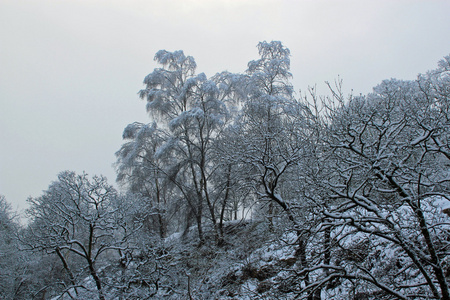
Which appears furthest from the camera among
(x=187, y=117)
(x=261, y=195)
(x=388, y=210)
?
(x=187, y=117)

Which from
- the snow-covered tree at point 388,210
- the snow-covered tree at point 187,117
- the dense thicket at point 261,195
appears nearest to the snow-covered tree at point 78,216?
the dense thicket at point 261,195

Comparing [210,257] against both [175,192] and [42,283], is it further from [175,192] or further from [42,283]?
[42,283]

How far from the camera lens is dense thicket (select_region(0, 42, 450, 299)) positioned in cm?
570

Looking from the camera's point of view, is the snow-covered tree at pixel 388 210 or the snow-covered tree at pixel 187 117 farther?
the snow-covered tree at pixel 187 117

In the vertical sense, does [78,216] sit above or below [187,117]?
below

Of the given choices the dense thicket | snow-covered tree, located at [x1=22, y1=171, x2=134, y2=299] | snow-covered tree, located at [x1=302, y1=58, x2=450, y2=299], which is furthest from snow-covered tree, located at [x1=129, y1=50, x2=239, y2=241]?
snow-covered tree, located at [x1=302, y1=58, x2=450, y2=299]

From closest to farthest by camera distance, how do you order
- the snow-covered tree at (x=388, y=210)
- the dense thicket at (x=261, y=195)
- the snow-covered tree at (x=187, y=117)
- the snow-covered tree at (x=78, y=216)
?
the snow-covered tree at (x=388, y=210)
the dense thicket at (x=261, y=195)
the snow-covered tree at (x=78, y=216)
the snow-covered tree at (x=187, y=117)

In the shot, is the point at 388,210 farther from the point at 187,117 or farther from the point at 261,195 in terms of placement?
the point at 187,117

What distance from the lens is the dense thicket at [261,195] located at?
224 inches

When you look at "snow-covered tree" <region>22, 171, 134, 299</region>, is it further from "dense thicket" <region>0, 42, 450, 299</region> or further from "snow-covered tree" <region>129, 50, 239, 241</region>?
"snow-covered tree" <region>129, 50, 239, 241</region>

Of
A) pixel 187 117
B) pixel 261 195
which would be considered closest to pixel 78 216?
pixel 187 117

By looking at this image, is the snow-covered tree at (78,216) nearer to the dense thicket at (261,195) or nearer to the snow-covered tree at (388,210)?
the dense thicket at (261,195)

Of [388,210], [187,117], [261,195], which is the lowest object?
[388,210]

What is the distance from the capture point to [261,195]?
23.6ft
